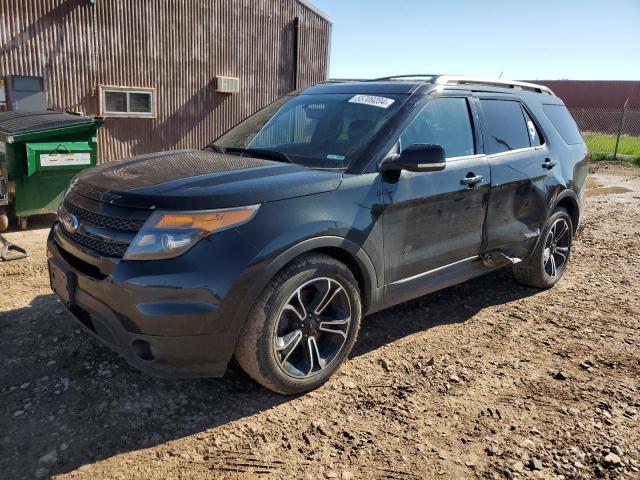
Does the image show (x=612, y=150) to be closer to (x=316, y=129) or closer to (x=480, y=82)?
(x=480, y=82)

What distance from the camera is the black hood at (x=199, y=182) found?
263 cm

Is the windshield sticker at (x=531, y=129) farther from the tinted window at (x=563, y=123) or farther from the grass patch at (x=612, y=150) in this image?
the grass patch at (x=612, y=150)

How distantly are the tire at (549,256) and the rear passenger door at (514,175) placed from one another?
0.19 m

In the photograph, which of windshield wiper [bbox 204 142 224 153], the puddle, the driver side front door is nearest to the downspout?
the puddle

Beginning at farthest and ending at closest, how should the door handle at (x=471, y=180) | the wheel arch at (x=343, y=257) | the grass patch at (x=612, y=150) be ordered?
the grass patch at (x=612, y=150) → the door handle at (x=471, y=180) → the wheel arch at (x=343, y=257)

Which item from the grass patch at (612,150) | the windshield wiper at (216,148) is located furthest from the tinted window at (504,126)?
the grass patch at (612,150)

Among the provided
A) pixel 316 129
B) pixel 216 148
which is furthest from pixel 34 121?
pixel 316 129

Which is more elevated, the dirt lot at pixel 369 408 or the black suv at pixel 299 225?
the black suv at pixel 299 225

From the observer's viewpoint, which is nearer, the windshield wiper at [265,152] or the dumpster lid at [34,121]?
the windshield wiper at [265,152]

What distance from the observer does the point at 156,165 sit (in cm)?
321

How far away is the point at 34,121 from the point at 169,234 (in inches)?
204

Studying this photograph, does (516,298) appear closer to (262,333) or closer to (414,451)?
(414,451)

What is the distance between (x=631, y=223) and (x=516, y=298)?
182 inches

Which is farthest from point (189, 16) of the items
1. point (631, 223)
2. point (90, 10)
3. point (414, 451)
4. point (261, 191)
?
point (414, 451)
